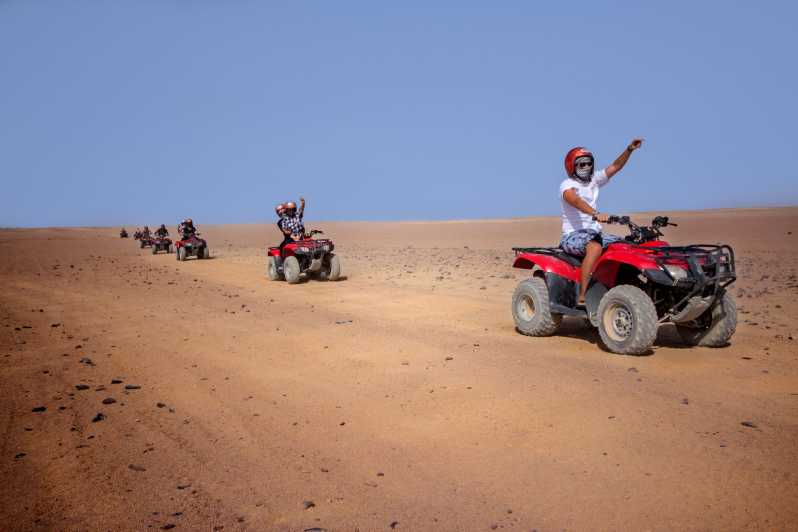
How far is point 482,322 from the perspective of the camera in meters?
9.01

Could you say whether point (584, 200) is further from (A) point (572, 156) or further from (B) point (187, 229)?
(B) point (187, 229)

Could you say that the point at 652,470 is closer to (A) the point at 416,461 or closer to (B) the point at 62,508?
(A) the point at 416,461

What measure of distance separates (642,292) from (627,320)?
37cm

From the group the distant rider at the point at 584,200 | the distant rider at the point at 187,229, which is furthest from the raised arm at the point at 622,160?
the distant rider at the point at 187,229

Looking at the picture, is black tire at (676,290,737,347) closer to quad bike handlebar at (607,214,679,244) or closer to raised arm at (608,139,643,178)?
quad bike handlebar at (607,214,679,244)

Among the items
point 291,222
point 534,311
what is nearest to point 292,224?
point 291,222

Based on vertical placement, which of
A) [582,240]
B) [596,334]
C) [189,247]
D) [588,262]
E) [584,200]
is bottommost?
[596,334]

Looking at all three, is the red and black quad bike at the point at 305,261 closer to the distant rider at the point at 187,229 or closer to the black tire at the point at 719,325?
the black tire at the point at 719,325

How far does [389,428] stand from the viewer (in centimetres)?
443

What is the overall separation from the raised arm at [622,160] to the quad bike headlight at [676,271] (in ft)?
4.73

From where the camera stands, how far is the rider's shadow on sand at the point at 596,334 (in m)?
7.13

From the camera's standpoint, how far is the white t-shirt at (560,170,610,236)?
7070 mm

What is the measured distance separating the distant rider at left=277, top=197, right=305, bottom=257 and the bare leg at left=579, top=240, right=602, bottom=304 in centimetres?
1039

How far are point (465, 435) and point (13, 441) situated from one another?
11.2 ft
